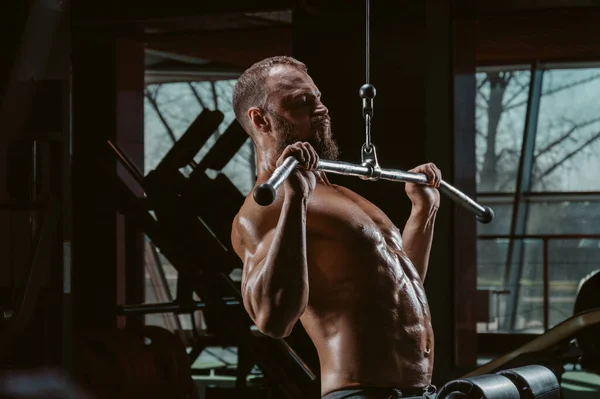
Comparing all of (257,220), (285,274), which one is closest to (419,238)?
(257,220)

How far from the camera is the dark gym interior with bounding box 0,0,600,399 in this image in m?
4.22

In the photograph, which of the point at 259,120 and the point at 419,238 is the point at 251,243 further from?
the point at 419,238

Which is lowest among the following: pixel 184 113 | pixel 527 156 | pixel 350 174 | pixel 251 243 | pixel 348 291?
pixel 348 291

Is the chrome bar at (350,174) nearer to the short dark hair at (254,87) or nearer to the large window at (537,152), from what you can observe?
the short dark hair at (254,87)

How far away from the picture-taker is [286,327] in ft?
6.25

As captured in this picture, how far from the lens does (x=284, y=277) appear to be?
1859 millimetres

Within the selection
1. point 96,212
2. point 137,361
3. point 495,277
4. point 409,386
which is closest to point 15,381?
point 137,361

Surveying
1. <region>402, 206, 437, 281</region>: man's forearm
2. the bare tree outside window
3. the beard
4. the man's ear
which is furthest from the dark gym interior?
the bare tree outside window

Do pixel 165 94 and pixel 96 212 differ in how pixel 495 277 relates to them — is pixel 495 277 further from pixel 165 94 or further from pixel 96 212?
pixel 96 212

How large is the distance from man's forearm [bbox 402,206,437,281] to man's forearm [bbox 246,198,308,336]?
1.91ft

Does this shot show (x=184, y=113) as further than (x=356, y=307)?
Yes

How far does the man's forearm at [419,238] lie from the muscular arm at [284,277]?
58cm

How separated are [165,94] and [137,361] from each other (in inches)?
216

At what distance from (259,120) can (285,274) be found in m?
0.47
